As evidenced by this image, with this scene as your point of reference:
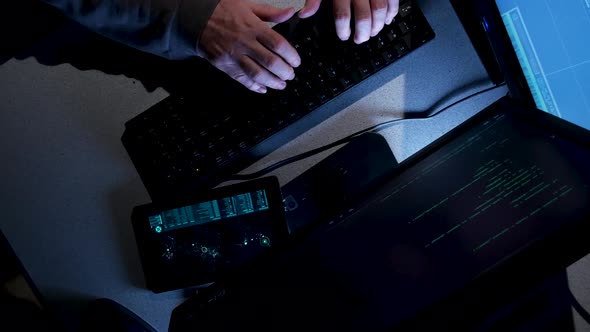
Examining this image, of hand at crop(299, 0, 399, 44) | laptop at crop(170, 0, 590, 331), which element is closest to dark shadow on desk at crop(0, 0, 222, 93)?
hand at crop(299, 0, 399, 44)

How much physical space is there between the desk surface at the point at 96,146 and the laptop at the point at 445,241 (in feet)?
0.72

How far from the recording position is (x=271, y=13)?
851 mm

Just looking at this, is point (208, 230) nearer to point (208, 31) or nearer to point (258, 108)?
point (258, 108)

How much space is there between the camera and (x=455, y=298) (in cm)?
58

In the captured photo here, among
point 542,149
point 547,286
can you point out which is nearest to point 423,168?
point 542,149

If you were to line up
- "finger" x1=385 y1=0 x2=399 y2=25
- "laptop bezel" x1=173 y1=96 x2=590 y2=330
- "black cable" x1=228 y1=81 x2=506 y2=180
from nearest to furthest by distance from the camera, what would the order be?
"laptop bezel" x1=173 y1=96 x2=590 y2=330 < "finger" x1=385 y1=0 x2=399 y2=25 < "black cable" x1=228 y1=81 x2=506 y2=180

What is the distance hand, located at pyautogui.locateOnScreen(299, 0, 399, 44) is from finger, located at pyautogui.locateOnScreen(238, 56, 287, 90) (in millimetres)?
115

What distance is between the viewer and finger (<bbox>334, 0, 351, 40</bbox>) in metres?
0.81

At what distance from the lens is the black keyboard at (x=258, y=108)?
2.74 ft

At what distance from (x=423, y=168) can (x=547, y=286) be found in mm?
371

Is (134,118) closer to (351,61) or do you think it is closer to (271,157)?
(271,157)

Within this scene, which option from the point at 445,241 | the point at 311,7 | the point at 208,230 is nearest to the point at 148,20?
the point at 311,7

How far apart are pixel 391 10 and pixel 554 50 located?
0.27 metres

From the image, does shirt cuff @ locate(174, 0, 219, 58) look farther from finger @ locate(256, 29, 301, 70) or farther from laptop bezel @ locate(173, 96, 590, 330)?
laptop bezel @ locate(173, 96, 590, 330)
